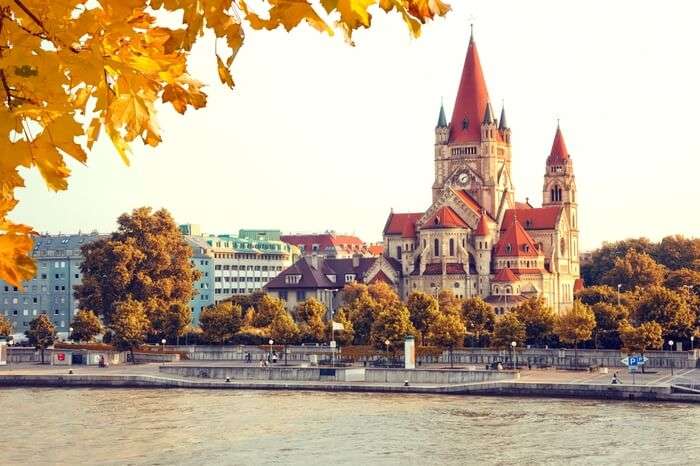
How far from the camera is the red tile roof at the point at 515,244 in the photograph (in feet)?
382

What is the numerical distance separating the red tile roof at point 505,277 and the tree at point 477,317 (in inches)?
998

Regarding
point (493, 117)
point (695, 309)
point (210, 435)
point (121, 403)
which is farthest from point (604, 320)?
point (493, 117)

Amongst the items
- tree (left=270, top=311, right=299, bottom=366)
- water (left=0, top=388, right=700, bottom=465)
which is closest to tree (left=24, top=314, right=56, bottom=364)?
tree (left=270, top=311, right=299, bottom=366)

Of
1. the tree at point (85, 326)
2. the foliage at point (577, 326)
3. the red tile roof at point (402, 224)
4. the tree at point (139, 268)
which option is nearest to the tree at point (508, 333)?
the foliage at point (577, 326)

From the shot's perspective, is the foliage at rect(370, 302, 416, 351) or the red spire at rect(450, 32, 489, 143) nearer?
the foliage at rect(370, 302, 416, 351)

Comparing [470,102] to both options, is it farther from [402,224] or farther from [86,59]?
[86,59]

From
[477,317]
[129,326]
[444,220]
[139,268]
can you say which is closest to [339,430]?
[477,317]

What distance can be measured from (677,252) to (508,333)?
222ft

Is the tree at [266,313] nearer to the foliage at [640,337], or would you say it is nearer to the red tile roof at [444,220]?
the red tile roof at [444,220]

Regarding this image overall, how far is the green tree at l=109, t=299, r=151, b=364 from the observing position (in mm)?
86188

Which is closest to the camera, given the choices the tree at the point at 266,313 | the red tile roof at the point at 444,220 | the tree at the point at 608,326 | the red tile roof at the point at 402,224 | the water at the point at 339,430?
the water at the point at 339,430

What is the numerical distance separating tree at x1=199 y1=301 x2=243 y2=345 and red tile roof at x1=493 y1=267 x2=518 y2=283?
104 feet

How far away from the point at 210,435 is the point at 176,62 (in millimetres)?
44461

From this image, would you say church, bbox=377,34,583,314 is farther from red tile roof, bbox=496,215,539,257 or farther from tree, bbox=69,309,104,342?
tree, bbox=69,309,104,342
